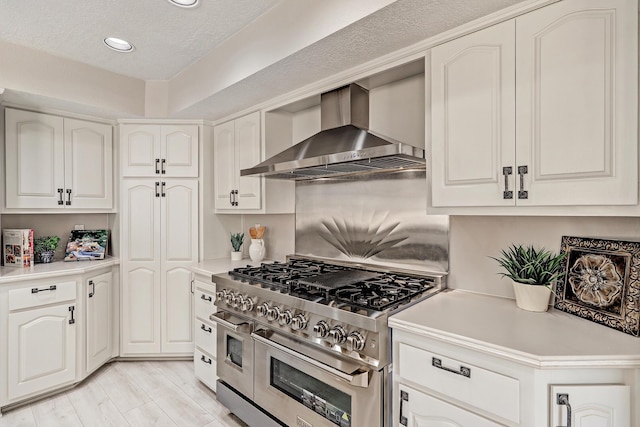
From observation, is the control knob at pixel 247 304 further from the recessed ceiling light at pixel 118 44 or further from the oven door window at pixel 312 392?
the recessed ceiling light at pixel 118 44

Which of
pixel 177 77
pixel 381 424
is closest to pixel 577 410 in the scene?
pixel 381 424

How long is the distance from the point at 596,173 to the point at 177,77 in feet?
9.74

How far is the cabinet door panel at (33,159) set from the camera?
8.64 ft

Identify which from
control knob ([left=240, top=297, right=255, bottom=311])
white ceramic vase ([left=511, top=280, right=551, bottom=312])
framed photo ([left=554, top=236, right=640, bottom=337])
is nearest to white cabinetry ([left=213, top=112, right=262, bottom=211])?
control knob ([left=240, top=297, right=255, bottom=311])

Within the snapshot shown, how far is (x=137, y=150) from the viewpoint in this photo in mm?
3107

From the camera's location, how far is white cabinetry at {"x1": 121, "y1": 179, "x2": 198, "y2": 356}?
3.10 m

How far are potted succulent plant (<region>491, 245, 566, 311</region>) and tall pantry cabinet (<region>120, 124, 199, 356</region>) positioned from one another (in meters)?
2.64

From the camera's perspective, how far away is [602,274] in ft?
4.56

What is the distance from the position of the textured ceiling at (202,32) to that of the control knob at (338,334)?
1438 mm

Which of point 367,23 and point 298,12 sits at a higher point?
point 298,12

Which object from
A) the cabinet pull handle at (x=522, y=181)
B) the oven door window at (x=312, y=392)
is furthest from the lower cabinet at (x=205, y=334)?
the cabinet pull handle at (x=522, y=181)

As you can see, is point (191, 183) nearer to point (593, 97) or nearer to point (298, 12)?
point (298, 12)

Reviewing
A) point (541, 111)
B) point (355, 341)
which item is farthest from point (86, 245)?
point (541, 111)

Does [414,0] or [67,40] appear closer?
[414,0]
